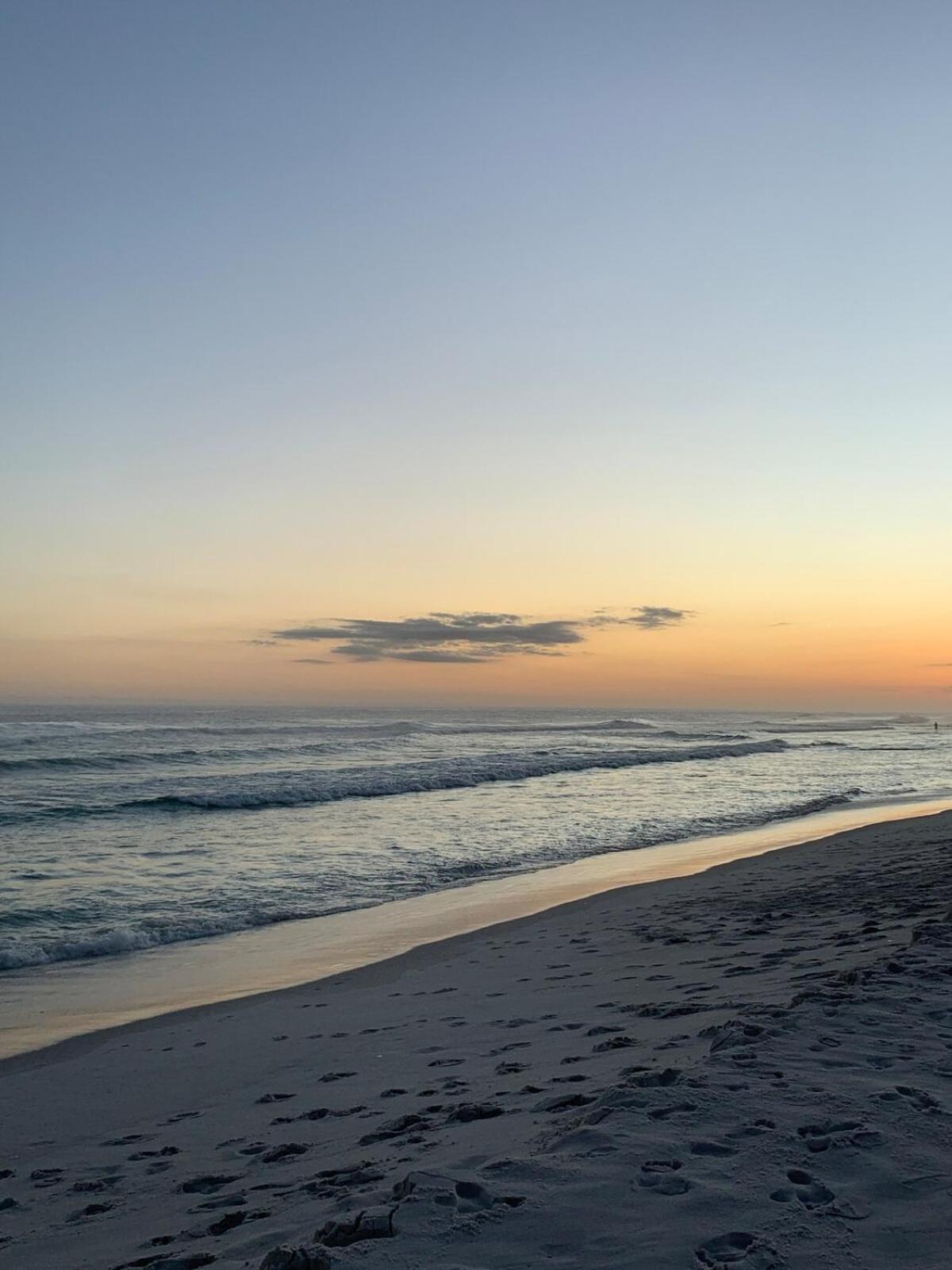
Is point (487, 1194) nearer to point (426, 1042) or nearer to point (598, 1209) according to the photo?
point (598, 1209)

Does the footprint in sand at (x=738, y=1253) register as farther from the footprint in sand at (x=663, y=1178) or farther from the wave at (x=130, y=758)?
the wave at (x=130, y=758)

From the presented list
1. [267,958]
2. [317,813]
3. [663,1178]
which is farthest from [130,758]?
[663,1178]

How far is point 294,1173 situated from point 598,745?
4772cm

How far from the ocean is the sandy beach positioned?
14.3ft

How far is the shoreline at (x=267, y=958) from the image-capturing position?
806 centimetres

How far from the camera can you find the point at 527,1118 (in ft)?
13.8

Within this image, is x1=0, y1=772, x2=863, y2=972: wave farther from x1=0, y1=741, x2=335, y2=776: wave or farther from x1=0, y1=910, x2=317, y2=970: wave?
x1=0, y1=741, x2=335, y2=776: wave

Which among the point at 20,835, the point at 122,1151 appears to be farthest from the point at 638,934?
the point at 20,835

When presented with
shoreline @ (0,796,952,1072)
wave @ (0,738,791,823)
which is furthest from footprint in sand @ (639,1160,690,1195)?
wave @ (0,738,791,823)

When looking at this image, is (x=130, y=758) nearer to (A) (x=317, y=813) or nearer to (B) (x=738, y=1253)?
(A) (x=317, y=813)

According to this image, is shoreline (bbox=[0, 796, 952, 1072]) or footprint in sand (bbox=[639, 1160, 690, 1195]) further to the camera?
Result: shoreline (bbox=[0, 796, 952, 1072])

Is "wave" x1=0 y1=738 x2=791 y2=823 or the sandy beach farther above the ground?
the sandy beach

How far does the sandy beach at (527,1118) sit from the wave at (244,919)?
9.50 feet

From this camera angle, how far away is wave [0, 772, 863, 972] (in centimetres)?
1012
